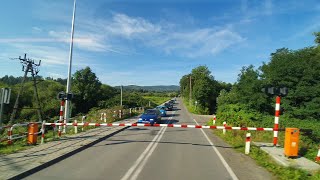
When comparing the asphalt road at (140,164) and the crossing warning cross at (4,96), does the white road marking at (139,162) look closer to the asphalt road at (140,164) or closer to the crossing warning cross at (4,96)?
the asphalt road at (140,164)

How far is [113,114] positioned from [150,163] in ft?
83.5

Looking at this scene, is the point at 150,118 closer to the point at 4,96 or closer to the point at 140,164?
the point at 4,96

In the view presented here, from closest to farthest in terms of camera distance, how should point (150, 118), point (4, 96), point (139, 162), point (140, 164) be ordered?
point (140, 164)
point (139, 162)
point (4, 96)
point (150, 118)

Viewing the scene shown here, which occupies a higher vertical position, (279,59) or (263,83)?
(279,59)

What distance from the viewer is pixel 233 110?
34.4 meters

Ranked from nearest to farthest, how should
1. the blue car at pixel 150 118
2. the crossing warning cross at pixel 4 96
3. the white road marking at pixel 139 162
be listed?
the white road marking at pixel 139 162, the crossing warning cross at pixel 4 96, the blue car at pixel 150 118

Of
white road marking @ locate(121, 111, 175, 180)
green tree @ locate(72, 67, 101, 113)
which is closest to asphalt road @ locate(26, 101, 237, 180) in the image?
white road marking @ locate(121, 111, 175, 180)

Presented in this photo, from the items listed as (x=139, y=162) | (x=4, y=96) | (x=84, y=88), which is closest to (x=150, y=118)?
(x=4, y=96)

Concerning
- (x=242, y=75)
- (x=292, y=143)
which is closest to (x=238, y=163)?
(x=292, y=143)

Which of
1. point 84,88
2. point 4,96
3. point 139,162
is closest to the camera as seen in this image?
point 139,162

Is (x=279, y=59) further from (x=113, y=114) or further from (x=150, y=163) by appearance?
(x=150, y=163)

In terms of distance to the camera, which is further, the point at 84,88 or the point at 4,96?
the point at 84,88

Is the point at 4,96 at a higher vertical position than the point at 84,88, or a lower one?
lower

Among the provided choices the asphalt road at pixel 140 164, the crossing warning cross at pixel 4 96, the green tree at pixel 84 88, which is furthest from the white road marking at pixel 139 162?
the green tree at pixel 84 88
